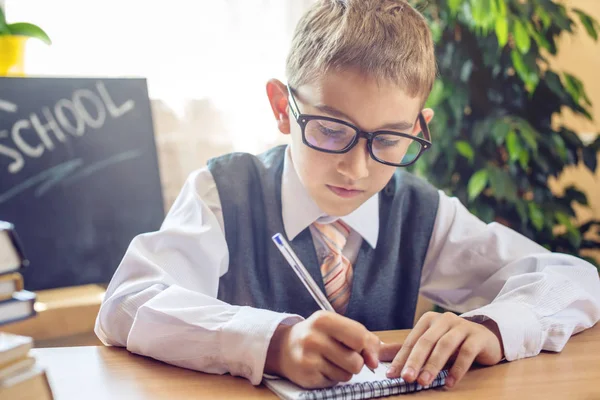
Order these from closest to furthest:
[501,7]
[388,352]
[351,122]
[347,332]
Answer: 1. [347,332]
2. [388,352]
3. [351,122]
4. [501,7]

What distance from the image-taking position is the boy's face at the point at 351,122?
3.09 feet

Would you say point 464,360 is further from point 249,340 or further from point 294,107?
point 294,107

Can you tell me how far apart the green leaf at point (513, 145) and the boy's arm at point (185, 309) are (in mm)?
1135

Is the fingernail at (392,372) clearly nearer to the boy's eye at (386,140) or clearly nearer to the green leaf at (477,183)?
the boy's eye at (386,140)

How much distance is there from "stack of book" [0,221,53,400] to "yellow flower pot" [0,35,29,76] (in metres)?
1.27

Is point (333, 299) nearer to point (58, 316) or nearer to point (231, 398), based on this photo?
point (231, 398)

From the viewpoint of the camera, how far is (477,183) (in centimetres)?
192

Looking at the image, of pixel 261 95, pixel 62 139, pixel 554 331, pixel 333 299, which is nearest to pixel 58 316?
pixel 62 139

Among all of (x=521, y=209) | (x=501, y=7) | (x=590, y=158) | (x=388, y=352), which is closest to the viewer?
(x=388, y=352)

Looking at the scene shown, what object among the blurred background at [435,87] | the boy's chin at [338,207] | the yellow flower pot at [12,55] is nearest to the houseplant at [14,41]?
the yellow flower pot at [12,55]

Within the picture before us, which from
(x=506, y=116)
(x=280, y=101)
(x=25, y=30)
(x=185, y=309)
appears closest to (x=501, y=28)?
(x=506, y=116)

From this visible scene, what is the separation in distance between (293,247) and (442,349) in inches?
16.9

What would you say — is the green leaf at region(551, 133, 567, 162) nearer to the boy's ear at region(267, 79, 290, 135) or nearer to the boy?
the boy

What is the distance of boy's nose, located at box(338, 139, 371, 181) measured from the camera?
0.94 m
